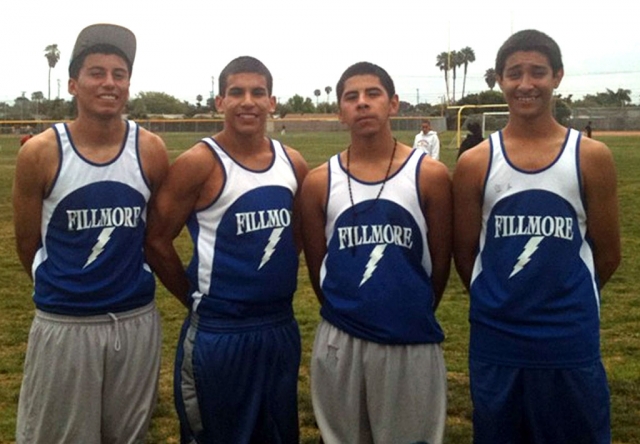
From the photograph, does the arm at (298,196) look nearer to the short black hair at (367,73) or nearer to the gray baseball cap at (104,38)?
the short black hair at (367,73)

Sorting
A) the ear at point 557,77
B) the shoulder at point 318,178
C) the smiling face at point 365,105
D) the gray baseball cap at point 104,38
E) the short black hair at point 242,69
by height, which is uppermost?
the gray baseball cap at point 104,38

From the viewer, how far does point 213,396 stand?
12.4ft

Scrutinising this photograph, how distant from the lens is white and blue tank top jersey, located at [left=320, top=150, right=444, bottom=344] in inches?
140

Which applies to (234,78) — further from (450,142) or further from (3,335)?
(450,142)

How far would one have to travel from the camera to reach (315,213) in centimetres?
375

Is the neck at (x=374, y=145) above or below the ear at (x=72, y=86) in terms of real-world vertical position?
below

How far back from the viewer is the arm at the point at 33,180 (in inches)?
142

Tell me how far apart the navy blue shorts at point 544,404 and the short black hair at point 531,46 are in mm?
1204

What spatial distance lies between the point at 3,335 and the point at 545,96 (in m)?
5.37

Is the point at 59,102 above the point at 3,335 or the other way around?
above

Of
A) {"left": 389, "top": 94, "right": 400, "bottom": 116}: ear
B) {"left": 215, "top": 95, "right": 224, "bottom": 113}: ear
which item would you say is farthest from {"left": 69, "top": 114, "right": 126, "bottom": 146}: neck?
{"left": 389, "top": 94, "right": 400, "bottom": 116}: ear

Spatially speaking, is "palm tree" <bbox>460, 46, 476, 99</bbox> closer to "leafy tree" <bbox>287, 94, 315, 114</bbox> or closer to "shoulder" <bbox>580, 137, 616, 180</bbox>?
"leafy tree" <bbox>287, 94, 315, 114</bbox>

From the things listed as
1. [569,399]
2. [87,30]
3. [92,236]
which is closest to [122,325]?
[92,236]

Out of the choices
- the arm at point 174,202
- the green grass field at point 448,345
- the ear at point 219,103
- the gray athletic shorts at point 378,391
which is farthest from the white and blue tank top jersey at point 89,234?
the green grass field at point 448,345
